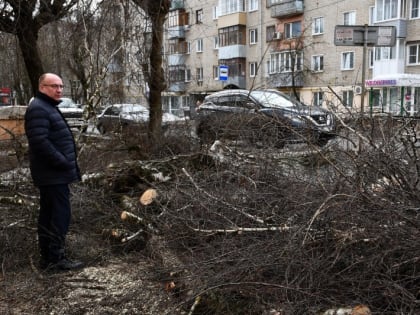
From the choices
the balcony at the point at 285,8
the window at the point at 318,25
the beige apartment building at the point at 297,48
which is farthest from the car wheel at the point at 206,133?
the balcony at the point at 285,8

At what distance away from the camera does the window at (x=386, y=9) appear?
2767 cm

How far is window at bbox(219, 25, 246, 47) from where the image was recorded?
1516 inches

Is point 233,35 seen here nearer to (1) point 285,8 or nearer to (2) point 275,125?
(1) point 285,8

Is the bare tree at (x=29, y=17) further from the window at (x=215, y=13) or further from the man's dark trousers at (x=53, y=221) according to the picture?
the window at (x=215, y=13)

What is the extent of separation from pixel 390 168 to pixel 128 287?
7.20ft

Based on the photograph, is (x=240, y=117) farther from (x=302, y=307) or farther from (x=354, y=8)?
(x=354, y=8)

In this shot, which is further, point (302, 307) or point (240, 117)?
point (240, 117)

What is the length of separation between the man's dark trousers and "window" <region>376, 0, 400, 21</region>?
91.0 ft

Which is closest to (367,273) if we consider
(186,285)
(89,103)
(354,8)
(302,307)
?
(302,307)

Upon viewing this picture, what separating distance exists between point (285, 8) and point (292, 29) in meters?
1.74

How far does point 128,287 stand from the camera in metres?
3.80

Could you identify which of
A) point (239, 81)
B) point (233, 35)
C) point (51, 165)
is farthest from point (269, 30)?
point (51, 165)

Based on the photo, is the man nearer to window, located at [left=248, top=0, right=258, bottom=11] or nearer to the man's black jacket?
the man's black jacket

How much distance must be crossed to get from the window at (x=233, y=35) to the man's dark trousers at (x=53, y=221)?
3586 centimetres
